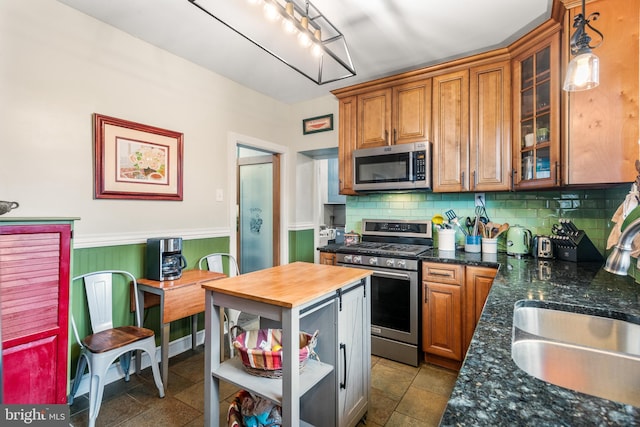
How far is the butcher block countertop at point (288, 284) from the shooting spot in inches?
50.2

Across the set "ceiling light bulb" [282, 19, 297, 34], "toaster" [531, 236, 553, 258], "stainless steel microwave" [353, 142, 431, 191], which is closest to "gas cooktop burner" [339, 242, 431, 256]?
"stainless steel microwave" [353, 142, 431, 191]

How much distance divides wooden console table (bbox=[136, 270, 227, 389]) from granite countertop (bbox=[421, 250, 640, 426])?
1753mm

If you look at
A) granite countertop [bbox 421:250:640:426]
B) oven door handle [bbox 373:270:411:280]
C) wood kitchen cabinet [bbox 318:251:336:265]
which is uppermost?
granite countertop [bbox 421:250:640:426]

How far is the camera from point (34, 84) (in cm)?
185

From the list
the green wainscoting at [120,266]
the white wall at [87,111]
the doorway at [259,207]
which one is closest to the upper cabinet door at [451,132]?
the doorway at [259,207]

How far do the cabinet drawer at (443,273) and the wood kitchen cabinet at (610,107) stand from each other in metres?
0.93

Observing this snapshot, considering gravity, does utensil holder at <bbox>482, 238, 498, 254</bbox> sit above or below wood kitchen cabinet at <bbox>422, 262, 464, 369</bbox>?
above

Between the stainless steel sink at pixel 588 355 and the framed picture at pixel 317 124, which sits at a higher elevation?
the framed picture at pixel 317 124

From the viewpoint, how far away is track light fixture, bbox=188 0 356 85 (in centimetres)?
157

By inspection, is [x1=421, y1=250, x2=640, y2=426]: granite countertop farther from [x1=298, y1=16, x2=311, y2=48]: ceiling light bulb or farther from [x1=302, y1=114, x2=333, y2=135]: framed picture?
[x1=302, y1=114, x2=333, y2=135]: framed picture

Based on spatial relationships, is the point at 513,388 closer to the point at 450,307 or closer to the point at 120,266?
the point at 450,307

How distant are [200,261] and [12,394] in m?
1.46

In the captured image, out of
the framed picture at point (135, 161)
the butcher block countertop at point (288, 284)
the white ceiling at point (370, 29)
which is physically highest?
the white ceiling at point (370, 29)

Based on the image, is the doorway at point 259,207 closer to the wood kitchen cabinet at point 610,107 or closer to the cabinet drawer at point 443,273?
the cabinet drawer at point 443,273
